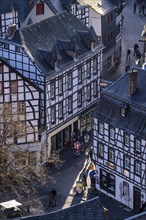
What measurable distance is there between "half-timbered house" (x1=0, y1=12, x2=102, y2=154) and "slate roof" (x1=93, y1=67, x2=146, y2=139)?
27.1 feet

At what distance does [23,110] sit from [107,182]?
10.9m

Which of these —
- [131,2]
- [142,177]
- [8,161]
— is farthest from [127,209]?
[131,2]

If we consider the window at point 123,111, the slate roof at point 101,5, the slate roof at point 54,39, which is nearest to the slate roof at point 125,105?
the window at point 123,111

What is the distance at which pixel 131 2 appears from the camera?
164m

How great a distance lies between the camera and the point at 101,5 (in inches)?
4951

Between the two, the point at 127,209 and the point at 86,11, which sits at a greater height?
the point at 86,11

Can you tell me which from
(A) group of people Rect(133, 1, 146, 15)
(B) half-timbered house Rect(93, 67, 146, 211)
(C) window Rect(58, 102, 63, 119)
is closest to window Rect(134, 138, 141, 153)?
(B) half-timbered house Rect(93, 67, 146, 211)

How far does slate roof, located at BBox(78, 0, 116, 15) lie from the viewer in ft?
407

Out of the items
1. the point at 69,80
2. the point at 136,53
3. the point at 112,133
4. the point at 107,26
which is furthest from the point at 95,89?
the point at 136,53

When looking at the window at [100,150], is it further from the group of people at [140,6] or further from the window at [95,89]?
the group of people at [140,6]

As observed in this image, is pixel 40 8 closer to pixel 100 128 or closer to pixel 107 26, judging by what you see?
pixel 107 26

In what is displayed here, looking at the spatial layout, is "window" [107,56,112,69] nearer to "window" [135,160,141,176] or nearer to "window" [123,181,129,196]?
"window" [123,181,129,196]

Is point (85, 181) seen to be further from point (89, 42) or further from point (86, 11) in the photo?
point (86, 11)

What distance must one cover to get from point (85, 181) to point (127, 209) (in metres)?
6.47
